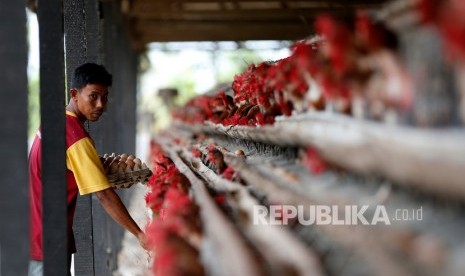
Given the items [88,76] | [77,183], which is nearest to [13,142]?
[77,183]

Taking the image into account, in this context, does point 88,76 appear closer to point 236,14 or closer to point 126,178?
point 126,178

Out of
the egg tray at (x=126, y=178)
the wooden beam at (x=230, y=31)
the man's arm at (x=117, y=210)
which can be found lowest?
the man's arm at (x=117, y=210)

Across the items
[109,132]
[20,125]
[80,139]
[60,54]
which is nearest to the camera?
[20,125]

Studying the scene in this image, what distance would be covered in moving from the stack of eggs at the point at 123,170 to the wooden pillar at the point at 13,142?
1.47 metres

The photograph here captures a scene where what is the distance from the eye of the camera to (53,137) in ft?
12.4

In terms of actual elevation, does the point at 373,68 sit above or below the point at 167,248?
above

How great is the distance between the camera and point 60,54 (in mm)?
3732

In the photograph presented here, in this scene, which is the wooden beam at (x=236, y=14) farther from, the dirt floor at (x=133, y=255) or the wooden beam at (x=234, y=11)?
the dirt floor at (x=133, y=255)

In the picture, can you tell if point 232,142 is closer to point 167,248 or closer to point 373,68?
point 167,248

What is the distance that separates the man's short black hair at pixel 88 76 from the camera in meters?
4.58

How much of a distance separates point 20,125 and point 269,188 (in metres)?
1.22

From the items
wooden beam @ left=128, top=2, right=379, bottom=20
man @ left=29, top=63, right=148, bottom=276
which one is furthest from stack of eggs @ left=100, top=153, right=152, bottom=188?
wooden beam @ left=128, top=2, right=379, bottom=20

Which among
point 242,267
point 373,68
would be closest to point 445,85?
point 373,68

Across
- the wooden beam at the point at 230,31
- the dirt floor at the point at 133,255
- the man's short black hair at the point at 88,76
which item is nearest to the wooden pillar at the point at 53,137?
the man's short black hair at the point at 88,76
